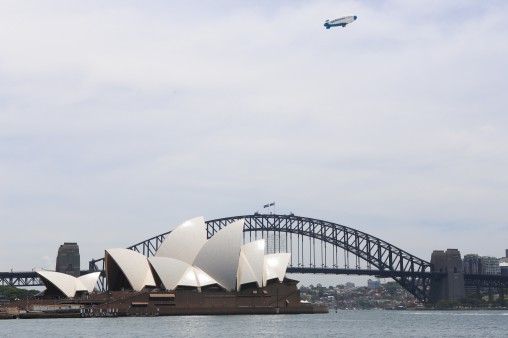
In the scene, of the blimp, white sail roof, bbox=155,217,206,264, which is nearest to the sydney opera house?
white sail roof, bbox=155,217,206,264

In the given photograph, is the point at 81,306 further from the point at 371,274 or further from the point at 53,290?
the point at 371,274

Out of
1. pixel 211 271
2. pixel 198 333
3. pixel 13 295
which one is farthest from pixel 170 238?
pixel 13 295

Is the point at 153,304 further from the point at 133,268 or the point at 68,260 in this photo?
the point at 68,260

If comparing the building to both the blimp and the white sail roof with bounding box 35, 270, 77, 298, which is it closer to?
the white sail roof with bounding box 35, 270, 77, 298

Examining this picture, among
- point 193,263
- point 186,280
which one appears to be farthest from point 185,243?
point 186,280

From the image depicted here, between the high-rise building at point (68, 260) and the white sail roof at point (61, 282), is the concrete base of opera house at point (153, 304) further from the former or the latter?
the high-rise building at point (68, 260)

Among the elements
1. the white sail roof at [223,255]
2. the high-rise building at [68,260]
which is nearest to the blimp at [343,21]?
the white sail roof at [223,255]
